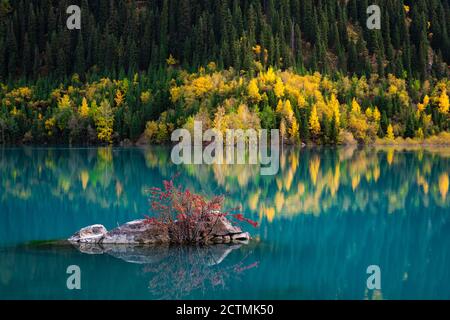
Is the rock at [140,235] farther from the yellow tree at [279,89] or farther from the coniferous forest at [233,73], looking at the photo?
the yellow tree at [279,89]

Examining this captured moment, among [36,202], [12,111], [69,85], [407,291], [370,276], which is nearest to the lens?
[407,291]

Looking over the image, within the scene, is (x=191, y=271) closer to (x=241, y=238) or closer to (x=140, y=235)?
(x=140, y=235)

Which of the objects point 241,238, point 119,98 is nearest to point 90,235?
point 241,238

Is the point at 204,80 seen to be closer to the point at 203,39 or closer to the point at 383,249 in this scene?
the point at 203,39

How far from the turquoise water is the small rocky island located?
765 mm

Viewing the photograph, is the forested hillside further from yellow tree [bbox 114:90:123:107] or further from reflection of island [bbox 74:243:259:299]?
reflection of island [bbox 74:243:259:299]

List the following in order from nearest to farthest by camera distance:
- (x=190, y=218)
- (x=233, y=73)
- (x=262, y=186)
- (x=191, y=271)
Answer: (x=191, y=271) → (x=190, y=218) → (x=262, y=186) → (x=233, y=73)

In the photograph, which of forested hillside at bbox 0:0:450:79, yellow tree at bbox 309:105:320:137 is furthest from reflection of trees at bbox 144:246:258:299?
forested hillside at bbox 0:0:450:79

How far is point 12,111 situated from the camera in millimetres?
154625

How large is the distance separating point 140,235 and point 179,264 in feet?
11.7

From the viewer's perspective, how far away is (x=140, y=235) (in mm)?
24734
